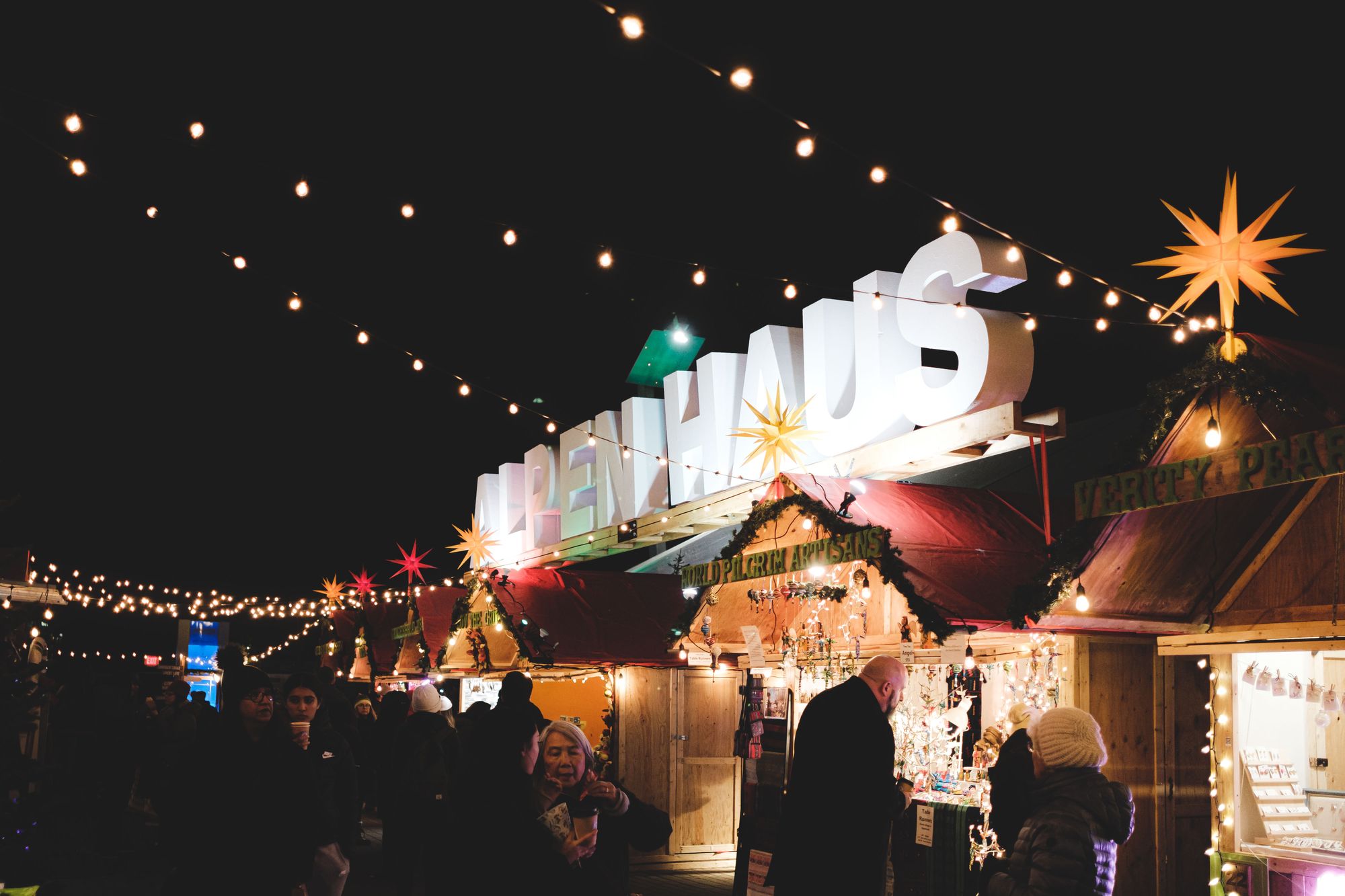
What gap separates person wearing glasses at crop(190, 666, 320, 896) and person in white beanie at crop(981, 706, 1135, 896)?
9.23ft

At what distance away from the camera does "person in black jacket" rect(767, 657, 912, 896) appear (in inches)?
184

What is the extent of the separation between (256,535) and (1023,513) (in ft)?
116

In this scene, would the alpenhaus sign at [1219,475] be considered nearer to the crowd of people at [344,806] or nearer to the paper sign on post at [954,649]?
the paper sign on post at [954,649]

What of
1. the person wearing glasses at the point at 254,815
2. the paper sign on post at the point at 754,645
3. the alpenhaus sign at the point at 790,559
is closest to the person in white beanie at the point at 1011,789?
the alpenhaus sign at the point at 790,559

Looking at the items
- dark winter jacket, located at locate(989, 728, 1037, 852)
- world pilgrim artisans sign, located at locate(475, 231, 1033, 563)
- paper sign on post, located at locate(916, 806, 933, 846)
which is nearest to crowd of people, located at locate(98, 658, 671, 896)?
dark winter jacket, located at locate(989, 728, 1037, 852)

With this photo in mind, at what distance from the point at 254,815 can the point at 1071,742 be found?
3.27m

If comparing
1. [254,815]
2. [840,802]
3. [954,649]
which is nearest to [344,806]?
[254,815]

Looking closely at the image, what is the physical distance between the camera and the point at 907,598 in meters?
6.74

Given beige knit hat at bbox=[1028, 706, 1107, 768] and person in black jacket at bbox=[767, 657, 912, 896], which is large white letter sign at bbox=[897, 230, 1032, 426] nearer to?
person in black jacket at bbox=[767, 657, 912, 896]

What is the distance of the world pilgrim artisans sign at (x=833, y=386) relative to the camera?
861 centimetres

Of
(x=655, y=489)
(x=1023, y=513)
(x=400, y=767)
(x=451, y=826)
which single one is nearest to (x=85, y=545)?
(x=655, y=489)

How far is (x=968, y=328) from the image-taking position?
28.5 ft

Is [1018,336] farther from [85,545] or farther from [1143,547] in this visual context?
[85,545]

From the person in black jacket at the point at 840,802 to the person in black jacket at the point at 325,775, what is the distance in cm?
244
